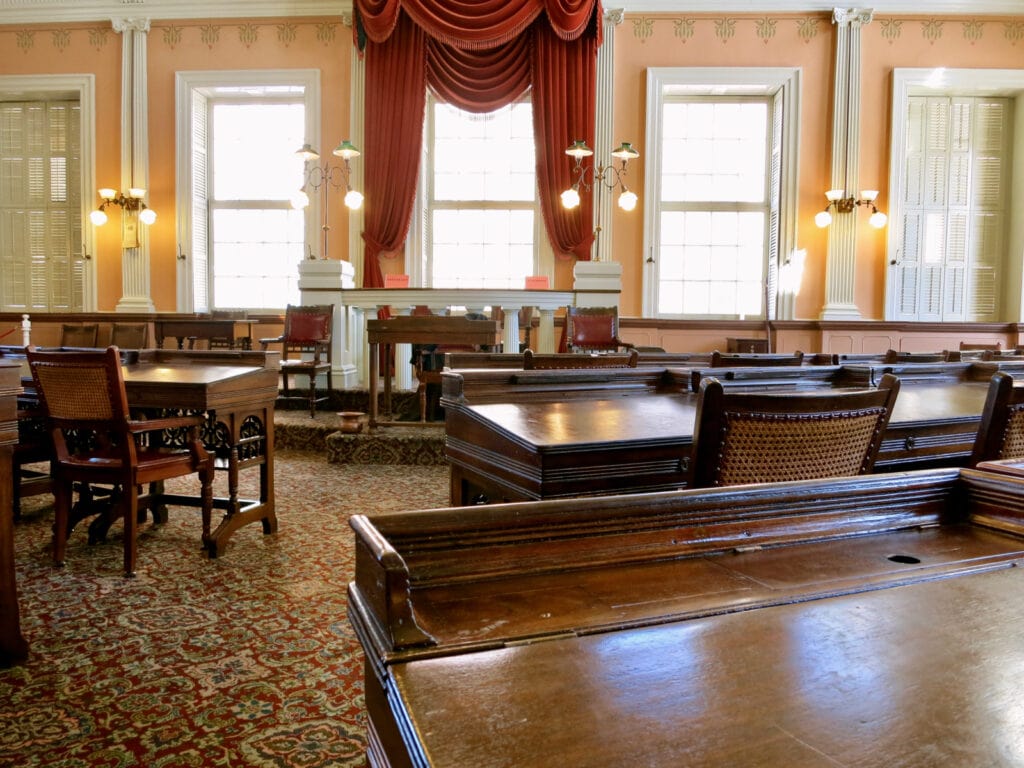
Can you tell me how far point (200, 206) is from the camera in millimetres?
8570

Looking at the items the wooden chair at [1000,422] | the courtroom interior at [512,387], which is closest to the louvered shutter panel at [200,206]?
the courtroom interior at [512,387]

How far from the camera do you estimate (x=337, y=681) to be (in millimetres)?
1871

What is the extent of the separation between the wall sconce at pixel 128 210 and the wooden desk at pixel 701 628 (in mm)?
8626

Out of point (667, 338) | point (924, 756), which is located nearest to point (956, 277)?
point (667, 338)

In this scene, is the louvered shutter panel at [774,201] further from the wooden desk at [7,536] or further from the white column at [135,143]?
the wooden desk at [7,536]

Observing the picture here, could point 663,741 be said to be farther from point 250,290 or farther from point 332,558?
point 250,290

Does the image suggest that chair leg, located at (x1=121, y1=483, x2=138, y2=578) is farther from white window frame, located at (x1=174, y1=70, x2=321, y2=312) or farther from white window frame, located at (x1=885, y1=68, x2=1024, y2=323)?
white window frame, located at (x1=885, y1=68, x2=1024, y2=323)

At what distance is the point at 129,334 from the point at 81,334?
0.62 m

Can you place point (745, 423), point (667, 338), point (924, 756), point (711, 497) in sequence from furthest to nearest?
1. point (667, 338)
2. point (745, 423)
3. point (711, 497)
4. point (924, 756)

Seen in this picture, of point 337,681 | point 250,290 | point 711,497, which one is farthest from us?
point 250,290

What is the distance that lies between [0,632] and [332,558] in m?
1.19

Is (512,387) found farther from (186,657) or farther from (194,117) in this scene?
(194,117)

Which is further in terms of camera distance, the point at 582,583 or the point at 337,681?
the point at 337,681

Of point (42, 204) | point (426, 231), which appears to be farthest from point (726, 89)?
point (42, 204)
